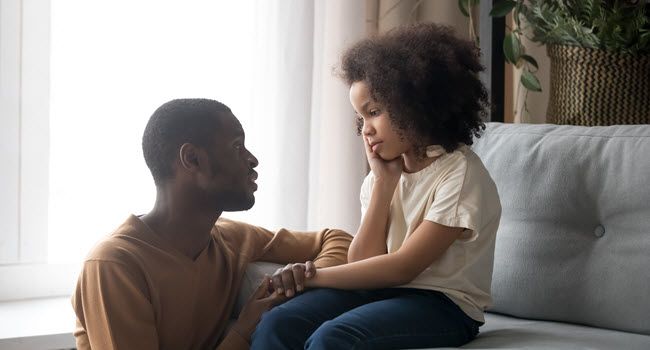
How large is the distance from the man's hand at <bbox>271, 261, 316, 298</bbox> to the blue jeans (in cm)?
2

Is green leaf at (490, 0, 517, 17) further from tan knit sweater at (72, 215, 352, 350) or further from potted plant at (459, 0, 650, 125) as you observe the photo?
tan knit sweater at (72, 215, 352, 350)

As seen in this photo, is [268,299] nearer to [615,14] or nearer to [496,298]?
[496,298]

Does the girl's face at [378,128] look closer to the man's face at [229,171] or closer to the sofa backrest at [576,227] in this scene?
the man's face at [229,171]

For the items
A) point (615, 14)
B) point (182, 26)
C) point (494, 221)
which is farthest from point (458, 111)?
point (182, 26)

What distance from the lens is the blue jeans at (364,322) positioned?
4.94ft

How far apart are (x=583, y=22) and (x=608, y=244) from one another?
2.22ft

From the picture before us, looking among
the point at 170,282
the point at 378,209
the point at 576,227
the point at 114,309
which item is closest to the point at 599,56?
the point at 576,227

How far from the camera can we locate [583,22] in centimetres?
229

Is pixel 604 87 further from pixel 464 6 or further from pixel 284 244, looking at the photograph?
pixel 284 244

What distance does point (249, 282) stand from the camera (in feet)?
5.93

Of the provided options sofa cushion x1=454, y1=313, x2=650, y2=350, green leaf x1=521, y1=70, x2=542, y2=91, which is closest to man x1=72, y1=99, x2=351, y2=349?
sofa cushion x1=454, y1=313, x2=650, y2=350

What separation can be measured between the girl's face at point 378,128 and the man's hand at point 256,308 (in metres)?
0.31

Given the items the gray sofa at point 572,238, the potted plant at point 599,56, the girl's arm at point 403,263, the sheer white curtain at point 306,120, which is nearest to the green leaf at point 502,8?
the potted plant at point 599,56

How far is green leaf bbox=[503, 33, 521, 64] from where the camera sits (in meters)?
2.41
